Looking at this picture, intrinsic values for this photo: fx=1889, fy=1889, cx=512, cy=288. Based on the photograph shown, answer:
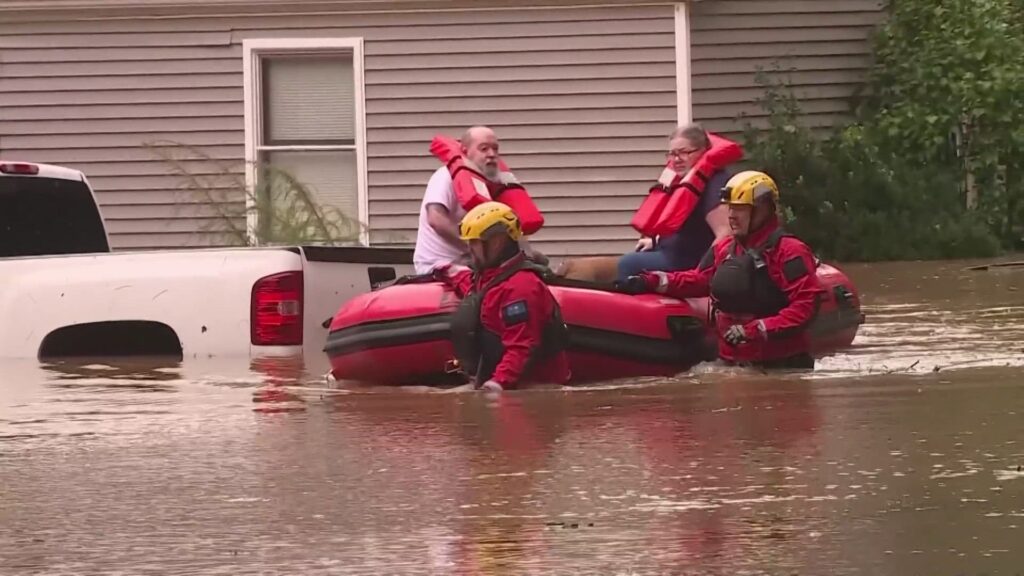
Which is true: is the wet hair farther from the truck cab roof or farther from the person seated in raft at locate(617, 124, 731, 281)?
the truck cab roof

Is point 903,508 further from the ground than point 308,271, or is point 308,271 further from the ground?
point 308,271

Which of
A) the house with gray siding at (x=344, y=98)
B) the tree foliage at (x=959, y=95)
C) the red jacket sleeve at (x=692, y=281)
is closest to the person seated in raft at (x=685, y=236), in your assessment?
the red jacket sleeve at (x=692, y=281)

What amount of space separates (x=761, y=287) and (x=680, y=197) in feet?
3.40

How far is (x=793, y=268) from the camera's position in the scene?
33.8ft

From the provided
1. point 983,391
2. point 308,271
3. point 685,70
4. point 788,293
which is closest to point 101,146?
point 685,70

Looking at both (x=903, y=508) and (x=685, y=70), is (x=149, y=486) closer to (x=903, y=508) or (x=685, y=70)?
(x=903, y=508)

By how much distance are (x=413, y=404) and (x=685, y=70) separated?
9267mm

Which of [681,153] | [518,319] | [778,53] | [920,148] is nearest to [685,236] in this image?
[681,153]

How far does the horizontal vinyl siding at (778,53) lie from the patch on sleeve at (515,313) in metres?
10.4

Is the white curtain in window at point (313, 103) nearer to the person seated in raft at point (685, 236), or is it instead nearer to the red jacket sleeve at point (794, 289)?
the person seated in raft at point (685, 236)

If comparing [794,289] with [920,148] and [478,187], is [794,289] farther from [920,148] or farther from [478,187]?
[920,148]

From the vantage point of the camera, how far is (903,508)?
6121 millimetres

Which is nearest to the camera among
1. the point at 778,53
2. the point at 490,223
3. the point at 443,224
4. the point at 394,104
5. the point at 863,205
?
the point at 490,223

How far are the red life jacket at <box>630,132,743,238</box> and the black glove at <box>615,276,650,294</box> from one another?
0.64m
